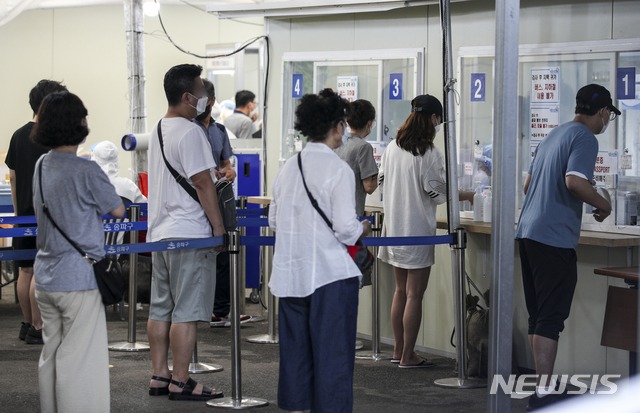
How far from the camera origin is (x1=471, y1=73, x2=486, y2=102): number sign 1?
5473 millimetres

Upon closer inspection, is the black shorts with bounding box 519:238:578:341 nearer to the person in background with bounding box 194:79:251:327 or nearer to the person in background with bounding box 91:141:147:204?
the person in background with bounding box 194:79:251:327

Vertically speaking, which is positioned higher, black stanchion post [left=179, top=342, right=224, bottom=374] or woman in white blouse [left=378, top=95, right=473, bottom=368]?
woman in white blouse [left=378, top=95, right=473, bottom=368]

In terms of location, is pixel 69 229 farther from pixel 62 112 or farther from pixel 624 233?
pixel 624 233

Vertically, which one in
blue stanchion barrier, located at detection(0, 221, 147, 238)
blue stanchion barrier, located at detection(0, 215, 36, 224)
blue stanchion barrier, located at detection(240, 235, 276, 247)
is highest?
blue stanchion barrier, located at detection(0, 215, 36, 224)

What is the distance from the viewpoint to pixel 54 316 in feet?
10.8

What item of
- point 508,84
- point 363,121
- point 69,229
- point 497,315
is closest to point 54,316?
point 69,229

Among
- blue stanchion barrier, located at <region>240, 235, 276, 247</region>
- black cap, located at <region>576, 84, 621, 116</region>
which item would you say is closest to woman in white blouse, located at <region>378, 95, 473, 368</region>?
black cap, located at <region>576, 84, 621, 116</region>

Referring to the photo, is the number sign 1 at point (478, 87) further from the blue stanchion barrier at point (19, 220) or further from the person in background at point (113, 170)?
the blue stanchion barrier at point (19, 220)

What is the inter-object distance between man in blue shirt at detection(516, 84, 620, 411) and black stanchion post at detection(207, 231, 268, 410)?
1.60 metres

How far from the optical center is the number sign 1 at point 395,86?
6.04 metres

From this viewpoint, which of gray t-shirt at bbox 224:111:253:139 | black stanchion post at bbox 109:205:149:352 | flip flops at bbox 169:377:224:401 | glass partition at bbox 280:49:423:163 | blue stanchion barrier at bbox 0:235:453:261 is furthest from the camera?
gray t-shirt at bbox 224:111:253:139

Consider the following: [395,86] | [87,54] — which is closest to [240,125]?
[395,86]

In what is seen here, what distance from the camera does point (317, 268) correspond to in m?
3.19

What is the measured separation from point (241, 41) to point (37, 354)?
8.82m
